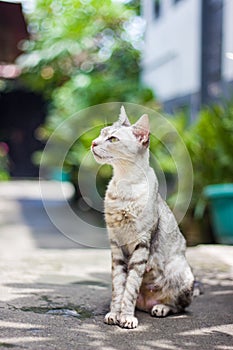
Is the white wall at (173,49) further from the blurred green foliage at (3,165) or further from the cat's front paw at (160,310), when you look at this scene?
the cat's front paw at (160,310)

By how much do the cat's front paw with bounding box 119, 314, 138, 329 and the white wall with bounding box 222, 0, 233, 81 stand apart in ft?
22.3

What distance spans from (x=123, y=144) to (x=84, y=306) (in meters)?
1.17

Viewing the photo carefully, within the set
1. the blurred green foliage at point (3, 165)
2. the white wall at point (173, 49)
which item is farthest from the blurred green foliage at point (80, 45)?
the white wall at point (173, 49)

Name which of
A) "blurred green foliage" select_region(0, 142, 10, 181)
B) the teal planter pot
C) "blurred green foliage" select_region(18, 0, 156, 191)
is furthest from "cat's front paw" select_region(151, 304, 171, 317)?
"blurred green foliage" select_region(0, 142, 10, 181)

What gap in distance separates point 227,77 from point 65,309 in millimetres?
6818

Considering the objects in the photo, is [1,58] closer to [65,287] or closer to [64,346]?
[65,287]

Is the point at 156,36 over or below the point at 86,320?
over

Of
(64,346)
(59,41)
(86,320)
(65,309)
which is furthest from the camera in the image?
(59,41)

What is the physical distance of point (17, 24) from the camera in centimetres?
1445

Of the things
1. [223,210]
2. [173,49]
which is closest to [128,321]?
[223,210]

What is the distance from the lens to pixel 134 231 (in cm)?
377

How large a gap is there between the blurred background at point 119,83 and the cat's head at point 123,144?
88cm

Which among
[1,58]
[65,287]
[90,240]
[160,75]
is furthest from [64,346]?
[1,58]

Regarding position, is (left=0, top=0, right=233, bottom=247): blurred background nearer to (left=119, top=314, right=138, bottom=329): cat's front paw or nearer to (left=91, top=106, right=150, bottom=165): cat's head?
(left=91, top=106, right=150, bottom=165): cat's head
